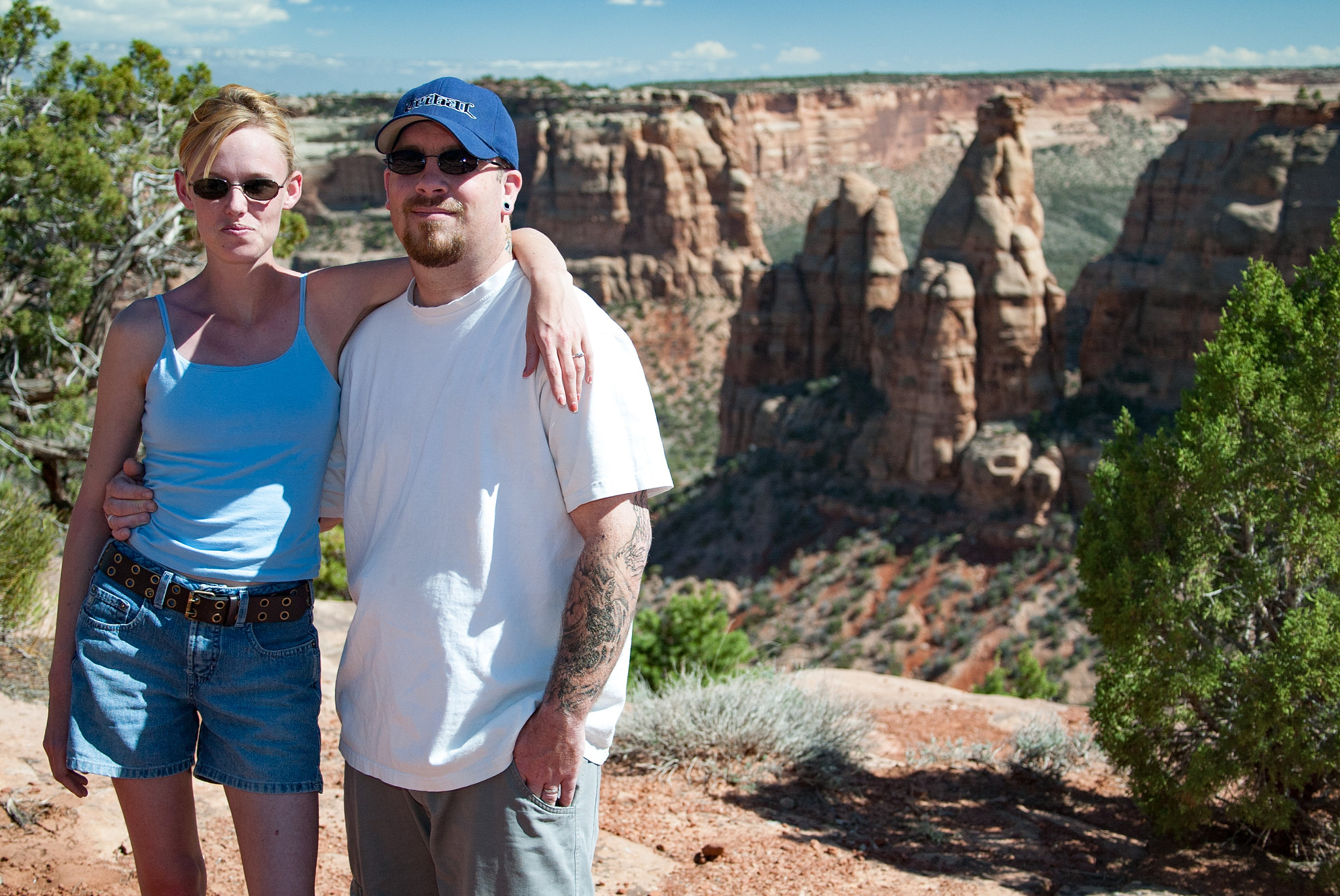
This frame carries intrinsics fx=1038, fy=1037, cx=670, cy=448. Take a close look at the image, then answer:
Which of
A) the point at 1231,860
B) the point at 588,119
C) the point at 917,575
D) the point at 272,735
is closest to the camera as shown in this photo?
the point at 272,735

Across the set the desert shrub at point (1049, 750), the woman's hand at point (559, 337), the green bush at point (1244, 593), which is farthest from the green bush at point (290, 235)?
the woman's hand at point (559, 337)

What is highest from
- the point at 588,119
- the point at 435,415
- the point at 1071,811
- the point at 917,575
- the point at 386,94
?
the point at 386,94

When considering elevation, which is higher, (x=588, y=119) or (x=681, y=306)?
(x=588, y=119)

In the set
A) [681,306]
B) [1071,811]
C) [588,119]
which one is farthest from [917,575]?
[588,119]

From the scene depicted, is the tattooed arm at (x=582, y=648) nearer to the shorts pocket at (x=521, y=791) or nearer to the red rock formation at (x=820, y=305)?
the shorts pocket at (x=521, y=791)

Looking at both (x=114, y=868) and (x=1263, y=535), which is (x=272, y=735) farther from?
(x=1263, y=535)

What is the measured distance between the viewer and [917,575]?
1078 inches

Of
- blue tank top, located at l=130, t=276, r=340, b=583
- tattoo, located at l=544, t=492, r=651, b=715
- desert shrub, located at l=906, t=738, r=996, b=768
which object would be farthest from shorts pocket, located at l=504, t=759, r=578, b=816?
desert shrub, located at l=906, t=738, r=996, b=768

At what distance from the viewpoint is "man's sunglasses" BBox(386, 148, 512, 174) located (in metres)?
2.66

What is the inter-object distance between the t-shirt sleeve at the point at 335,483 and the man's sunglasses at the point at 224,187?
704 mm

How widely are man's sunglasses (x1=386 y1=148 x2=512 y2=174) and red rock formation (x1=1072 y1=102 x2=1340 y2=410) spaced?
2377 centimetres

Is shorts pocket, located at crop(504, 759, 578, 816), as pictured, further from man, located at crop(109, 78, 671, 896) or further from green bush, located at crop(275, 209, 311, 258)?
green bush, located at crop(275, 209, 311, 258)

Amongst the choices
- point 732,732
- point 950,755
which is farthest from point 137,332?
point 950,755

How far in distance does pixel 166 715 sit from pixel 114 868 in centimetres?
215
